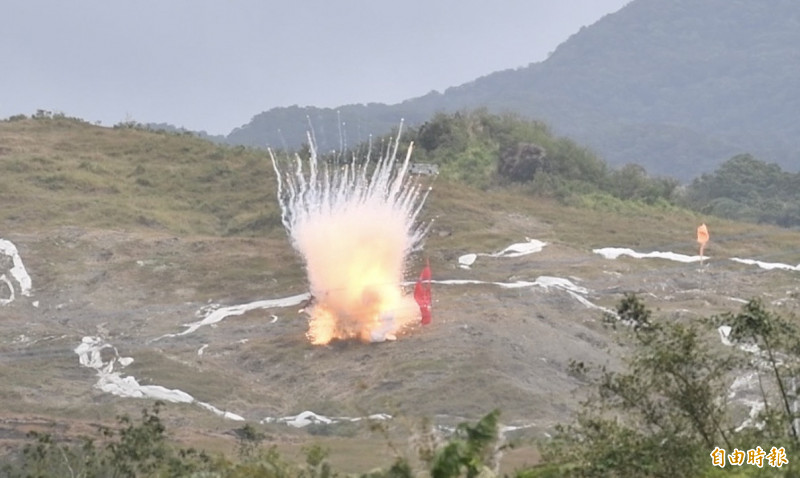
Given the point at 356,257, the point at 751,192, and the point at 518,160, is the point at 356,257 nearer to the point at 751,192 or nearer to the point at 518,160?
the point at 518,160

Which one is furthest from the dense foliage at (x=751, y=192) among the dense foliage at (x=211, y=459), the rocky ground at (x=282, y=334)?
the dense foliage at (x=211, y=459)

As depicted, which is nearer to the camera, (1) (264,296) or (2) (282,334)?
(2) (282,334)

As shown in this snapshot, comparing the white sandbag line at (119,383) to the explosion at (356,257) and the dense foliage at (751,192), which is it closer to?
the explosion at (356,257)

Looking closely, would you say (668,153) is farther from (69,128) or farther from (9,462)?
(9,462)

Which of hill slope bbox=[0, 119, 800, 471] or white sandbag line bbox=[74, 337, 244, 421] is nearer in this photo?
hill slope bbox=[0, 119, 800, 471]

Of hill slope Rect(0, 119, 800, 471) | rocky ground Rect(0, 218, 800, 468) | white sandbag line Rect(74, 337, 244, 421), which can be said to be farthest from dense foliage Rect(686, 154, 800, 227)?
white sandbag line Rect(74, 337, 244, 421)

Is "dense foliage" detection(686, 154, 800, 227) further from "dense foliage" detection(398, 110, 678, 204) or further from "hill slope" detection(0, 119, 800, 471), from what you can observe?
"hill slope" detection(0, 119, 800, 471)

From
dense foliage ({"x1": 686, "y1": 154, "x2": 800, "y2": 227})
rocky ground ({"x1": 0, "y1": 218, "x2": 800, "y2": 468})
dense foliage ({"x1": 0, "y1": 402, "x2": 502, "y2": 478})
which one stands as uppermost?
dense foliage ({"x1": 0, "y1": 402, "x2": 502, "y2": 478})

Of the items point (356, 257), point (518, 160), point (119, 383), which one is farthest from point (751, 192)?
point (119, 383)
